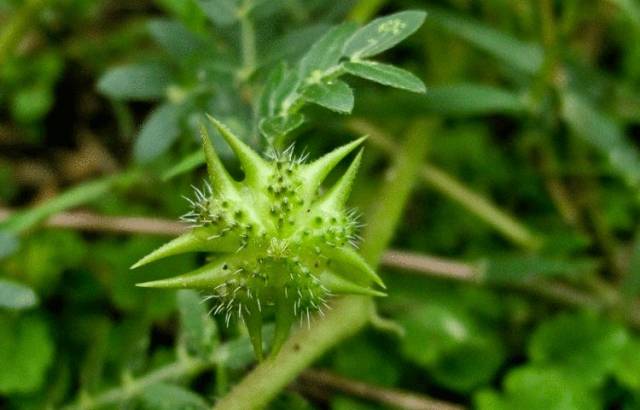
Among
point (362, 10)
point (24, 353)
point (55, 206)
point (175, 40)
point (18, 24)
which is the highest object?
point (362, 10)

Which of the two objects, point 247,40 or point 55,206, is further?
point 55,206

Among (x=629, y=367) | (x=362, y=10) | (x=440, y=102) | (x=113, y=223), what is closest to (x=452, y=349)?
(x=629, y=367)

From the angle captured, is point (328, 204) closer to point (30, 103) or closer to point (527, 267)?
point (527, 267)

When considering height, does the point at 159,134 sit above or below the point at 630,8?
below

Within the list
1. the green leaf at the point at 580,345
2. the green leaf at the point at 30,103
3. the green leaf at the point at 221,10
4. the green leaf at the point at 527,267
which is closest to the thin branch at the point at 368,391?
the green leaf at the point at 580,345

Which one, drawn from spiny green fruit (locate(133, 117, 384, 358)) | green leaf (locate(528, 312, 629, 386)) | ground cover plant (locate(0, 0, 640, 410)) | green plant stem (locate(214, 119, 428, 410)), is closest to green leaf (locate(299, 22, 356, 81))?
ground cover plant (locate(0, 0, 640, 410))

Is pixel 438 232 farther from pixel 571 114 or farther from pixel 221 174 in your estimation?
pixel 221 174

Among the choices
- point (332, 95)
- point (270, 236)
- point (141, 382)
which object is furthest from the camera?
point (141, 382)
